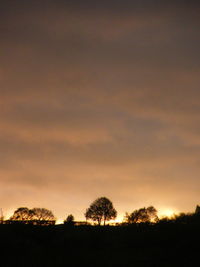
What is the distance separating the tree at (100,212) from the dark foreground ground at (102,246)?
169 feet

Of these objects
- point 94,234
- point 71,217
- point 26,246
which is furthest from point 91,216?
point 26,246

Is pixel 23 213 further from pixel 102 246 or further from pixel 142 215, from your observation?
pixel 102 246

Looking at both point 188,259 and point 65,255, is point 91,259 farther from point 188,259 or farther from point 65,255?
point 188,259

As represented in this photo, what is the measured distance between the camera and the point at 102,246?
2652cm

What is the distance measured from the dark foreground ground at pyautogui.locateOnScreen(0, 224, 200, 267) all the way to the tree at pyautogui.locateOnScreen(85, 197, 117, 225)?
51.4 meters

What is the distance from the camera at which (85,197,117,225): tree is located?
269ft

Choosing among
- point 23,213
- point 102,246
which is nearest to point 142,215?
point 23,213

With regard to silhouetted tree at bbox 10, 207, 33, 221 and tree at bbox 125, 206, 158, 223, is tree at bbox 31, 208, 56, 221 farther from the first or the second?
tree at bbox 125, 206, 158, 223

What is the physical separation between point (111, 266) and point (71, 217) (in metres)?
89.2

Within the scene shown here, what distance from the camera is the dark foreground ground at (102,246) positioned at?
1881 centimetres

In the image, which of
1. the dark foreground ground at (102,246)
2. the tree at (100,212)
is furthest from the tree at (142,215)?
the dark foreground ground at (102,246)

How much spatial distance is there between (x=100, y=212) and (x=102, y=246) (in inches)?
2237

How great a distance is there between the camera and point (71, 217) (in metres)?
104

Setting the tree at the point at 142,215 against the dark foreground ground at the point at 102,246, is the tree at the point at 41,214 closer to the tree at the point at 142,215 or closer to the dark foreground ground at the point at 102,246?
the tree at the point at 142,215
